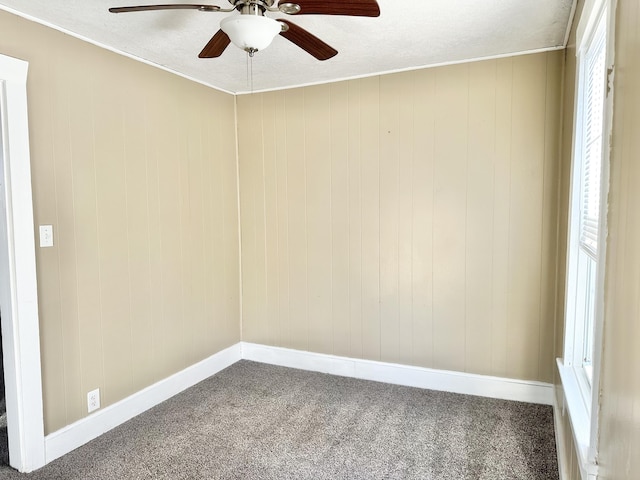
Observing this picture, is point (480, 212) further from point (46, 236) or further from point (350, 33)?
point (46, 236)

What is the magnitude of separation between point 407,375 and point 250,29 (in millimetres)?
2587

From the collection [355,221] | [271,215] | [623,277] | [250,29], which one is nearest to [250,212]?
[271,215]

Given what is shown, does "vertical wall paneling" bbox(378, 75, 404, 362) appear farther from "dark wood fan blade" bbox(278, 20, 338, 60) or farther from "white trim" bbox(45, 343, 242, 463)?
"white trim" bbox(45, 343, 242, 463)

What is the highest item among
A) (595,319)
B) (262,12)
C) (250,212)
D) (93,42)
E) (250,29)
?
(93,42)

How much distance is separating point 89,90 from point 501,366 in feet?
10.4

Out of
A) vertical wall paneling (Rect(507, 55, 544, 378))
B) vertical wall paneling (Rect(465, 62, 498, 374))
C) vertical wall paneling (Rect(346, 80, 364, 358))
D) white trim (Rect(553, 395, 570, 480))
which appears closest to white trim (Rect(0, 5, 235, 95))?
vertical wall paneling (Rect(346, 80, 364, 358))

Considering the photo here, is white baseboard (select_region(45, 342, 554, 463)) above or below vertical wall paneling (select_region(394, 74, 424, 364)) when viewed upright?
below

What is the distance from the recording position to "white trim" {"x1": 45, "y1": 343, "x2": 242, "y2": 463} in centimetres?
230

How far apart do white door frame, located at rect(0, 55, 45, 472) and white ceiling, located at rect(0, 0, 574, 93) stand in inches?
18.6

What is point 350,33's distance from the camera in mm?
2396

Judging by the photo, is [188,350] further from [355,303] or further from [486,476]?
[486,476]

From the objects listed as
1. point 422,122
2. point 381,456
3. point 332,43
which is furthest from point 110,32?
point 381,456

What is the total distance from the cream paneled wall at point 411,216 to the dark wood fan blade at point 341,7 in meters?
1.54

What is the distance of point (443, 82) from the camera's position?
294 centimetres
